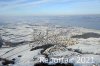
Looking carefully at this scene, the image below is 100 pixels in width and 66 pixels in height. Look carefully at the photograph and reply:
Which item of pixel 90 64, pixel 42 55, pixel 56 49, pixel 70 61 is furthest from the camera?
pixel 56 49

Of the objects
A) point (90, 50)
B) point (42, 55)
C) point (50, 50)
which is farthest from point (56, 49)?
point (90, 50)

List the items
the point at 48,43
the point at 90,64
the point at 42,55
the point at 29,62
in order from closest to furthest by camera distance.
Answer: the point at 90,64 → the point at 29,62 → the point at 42,55 → the point at 48,43

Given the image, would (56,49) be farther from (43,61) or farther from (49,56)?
(43,61)

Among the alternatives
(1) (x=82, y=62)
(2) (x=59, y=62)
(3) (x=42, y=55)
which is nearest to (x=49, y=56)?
(3) (x=42, y=55)

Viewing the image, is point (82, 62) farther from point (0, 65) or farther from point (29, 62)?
point (0, 65)

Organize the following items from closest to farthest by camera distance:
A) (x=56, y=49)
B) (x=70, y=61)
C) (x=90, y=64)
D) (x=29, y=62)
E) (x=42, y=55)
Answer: (x=90, y=64), (x=70, y=61), (x=29, y=62), (x=42, y=55), (x=56, y=49)

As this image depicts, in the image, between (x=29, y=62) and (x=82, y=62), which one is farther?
(x=29, y=62)

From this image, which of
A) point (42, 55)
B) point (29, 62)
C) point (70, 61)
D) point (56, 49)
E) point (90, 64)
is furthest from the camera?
point (56, 49)

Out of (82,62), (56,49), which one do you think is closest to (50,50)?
(56,49)

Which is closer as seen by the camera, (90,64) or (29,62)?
(90,64)
